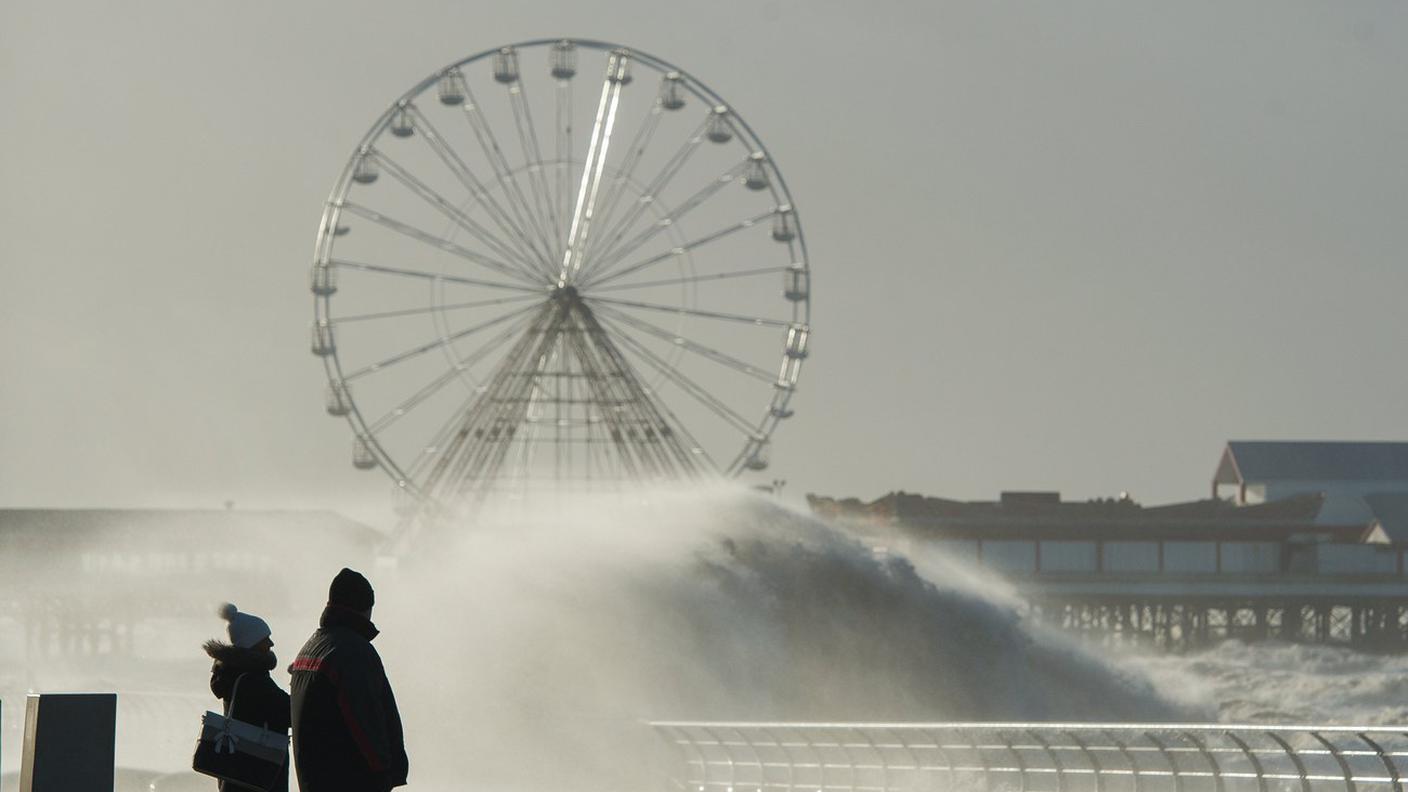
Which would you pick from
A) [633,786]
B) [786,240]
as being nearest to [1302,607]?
[786,240]

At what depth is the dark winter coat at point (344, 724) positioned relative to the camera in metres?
9.93

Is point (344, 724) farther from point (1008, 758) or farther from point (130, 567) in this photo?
point (130, 567)

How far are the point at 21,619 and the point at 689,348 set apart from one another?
39.6 meters

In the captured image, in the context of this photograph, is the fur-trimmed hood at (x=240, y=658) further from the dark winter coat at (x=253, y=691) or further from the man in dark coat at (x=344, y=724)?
the man in dark coat at (x=344, y=724)

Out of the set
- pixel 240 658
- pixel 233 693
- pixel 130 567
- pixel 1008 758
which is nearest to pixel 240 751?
pixel 233 693

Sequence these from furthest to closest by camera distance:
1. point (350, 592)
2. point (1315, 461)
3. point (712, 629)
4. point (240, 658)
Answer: point (1315, 461) < point (712, 629) < point (240, 658) < point (350, 592)

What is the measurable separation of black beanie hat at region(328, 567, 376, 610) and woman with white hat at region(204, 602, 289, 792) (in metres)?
0.73

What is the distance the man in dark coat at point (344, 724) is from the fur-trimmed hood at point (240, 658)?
77 cm

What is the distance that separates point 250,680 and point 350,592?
35.6 inches

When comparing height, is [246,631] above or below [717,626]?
above

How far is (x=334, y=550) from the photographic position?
284ft

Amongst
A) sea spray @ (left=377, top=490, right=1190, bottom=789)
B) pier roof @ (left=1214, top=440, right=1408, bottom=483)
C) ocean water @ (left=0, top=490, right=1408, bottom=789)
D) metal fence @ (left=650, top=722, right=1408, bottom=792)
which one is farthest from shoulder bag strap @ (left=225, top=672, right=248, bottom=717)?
pier roof @ (left=1214, top=440, right=1408, bottom=483)

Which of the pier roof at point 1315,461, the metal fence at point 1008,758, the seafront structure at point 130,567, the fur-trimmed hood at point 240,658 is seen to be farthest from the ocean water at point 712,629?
the pier roof at point 1315,461

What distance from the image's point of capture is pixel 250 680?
10742 mm
